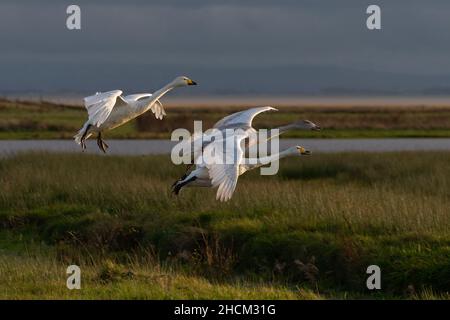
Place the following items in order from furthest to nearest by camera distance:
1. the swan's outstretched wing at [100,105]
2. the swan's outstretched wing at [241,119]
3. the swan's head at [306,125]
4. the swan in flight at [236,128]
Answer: the swan's head at [306,125], the swan's outstretched wing at [241,119], the swan in flight at [236,128], the swan's outstretched wing at [100,105]

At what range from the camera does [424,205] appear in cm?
1528

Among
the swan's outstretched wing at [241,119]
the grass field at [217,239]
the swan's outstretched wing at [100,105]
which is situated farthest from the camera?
the swan's outstretched wing at [241,119]

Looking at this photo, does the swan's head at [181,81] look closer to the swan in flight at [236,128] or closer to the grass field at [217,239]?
the swan in flight at [236,128]

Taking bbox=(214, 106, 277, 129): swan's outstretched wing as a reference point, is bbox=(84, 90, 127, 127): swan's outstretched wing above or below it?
above

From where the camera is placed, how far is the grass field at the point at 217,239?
11875 mm

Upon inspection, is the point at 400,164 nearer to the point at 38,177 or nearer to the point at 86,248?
the point at 38,177

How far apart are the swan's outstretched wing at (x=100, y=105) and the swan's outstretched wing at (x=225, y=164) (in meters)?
1.19

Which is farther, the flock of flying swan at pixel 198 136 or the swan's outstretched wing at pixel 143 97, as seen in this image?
the swan's outstretched wing at pixel 143 97

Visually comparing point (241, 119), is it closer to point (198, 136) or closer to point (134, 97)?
point (198, 136)

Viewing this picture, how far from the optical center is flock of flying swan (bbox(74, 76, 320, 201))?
36.2ft

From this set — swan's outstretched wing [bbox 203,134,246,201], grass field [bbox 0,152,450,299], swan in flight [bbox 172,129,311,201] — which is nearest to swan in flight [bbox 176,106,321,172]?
swan in flight [bbox 172,129,311,201]

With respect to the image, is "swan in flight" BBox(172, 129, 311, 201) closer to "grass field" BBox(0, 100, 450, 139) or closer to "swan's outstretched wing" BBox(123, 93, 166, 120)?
"swan's outstretched wing" BBox(123, 93, 166, 120)

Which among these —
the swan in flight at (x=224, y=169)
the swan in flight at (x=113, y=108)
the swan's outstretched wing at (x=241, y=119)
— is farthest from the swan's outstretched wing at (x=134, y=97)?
the swan in flight at (x=224, y=169)

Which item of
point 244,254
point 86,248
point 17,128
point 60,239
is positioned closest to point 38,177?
point 60,239
